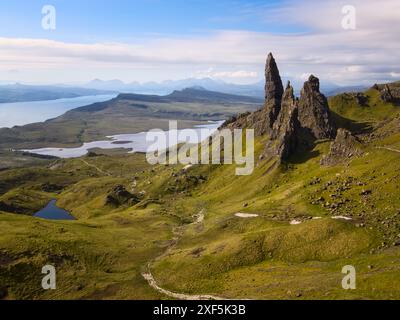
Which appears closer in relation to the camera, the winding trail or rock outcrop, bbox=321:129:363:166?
the winding trail

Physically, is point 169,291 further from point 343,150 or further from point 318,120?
point 318,120

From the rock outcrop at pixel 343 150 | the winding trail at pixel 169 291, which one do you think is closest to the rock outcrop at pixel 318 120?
the rock outcrop at pixel 343 150

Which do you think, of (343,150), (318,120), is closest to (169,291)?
(343,150)

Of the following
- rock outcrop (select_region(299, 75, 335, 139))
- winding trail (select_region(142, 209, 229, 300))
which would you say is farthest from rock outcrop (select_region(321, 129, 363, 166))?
winding trail (select_region(142, 209, 229, 300))

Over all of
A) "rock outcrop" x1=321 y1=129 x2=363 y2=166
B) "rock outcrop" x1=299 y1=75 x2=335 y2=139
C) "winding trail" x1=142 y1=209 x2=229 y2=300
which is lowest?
"winding trail" x1=142 y1=209 x2=229 y2=300

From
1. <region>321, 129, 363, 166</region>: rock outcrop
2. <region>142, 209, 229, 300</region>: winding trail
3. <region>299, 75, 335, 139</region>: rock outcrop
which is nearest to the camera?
<region>142, 209, 229, 300</region>: winding trail

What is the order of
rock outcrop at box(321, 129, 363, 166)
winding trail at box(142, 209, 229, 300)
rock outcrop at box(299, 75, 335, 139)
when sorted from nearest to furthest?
winding trail at box(142, 209, 229, 300) < rock outcrop at box(321, 129, 363, 166) < rock outcrop at box(299, 75, 335, 139)

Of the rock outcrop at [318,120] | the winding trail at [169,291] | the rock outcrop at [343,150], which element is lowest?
the winding trail at [169,291]

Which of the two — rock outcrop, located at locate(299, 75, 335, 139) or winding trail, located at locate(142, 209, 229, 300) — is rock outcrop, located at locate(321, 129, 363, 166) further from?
winding trail, located at locate(142, 209, 229, 300)

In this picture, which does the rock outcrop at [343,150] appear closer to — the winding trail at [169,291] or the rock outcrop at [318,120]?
the rock outcrop at [318,120]
